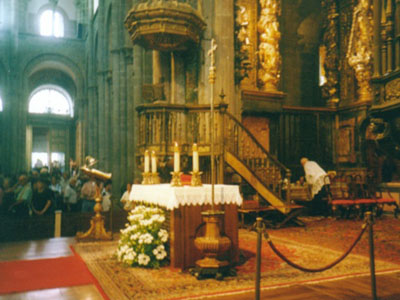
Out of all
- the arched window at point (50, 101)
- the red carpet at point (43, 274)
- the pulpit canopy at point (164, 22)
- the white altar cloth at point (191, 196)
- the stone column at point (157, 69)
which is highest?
the arched window at point (50, 101)

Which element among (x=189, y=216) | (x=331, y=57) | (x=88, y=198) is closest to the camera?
(x=189, y=216)

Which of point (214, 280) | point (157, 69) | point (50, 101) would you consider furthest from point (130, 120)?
point (50, 101)

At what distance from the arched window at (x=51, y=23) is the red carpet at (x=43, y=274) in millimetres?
27223

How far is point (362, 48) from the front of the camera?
15.5m

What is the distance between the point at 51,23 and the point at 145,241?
28.4 m

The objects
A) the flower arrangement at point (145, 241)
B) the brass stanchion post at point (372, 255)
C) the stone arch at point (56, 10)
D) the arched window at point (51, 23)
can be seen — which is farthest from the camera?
the arched window at point (51, 23)

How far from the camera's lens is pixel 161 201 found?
598 centimetres

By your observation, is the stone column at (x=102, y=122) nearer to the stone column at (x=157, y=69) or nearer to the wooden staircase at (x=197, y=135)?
the stone column at (x=157, y=69)

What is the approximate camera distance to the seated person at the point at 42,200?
9.66 meters

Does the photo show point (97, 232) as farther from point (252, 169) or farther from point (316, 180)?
point (316, 180)

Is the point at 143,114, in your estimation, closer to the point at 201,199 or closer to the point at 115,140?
the point at 201,199

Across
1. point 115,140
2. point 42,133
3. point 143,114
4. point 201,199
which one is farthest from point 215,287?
point 42,133

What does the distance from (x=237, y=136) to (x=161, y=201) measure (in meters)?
5.09

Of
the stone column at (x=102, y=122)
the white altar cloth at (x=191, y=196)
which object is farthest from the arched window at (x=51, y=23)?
the white altar cloth at (x=191, y=196)
